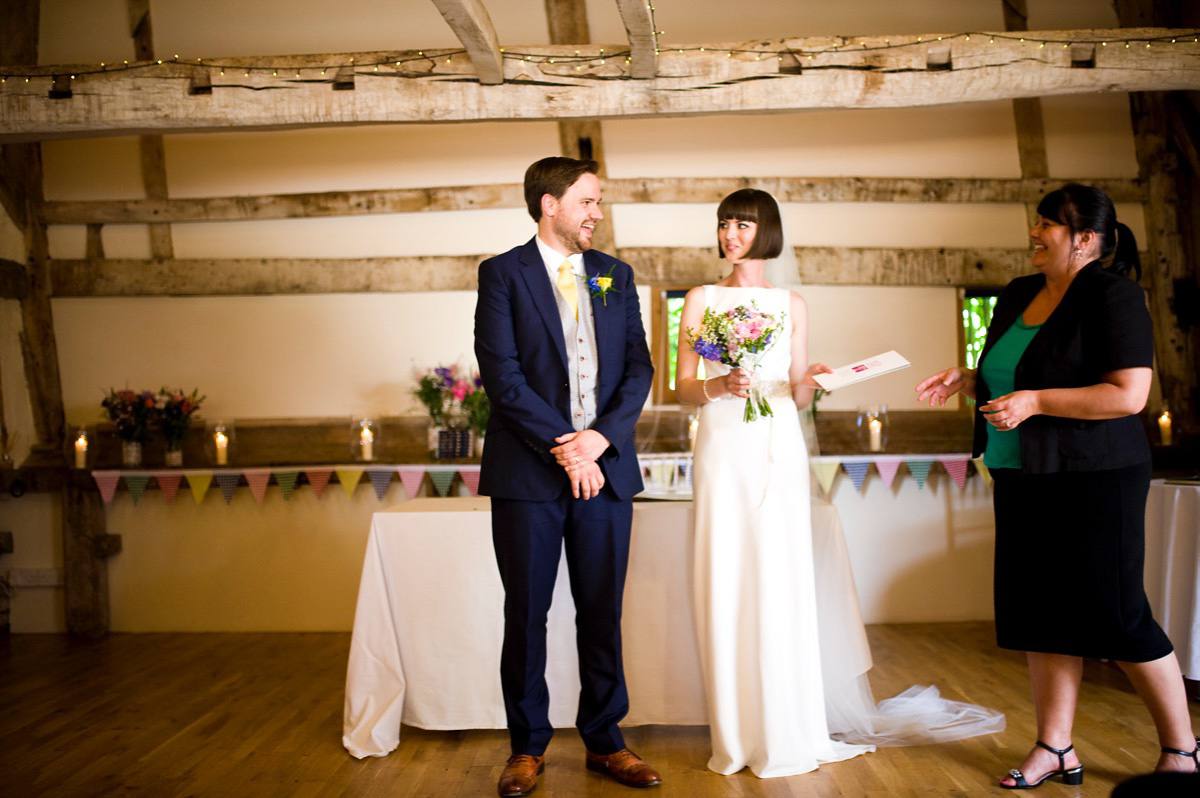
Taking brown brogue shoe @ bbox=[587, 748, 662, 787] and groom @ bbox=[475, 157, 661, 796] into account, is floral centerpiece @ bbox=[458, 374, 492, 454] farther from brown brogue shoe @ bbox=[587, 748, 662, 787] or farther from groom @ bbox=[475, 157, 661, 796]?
brown brogue shoe @ bbox=[587, 748, 662, 787]

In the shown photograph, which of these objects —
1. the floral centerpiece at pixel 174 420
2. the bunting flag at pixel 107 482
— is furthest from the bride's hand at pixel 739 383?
the bunting flag at pixel 107 482

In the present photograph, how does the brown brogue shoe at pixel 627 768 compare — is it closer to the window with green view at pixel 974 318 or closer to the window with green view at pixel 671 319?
the window with green view at pixel 671 319

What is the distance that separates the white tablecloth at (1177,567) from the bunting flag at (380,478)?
11.8 feet

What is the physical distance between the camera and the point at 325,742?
3.56m

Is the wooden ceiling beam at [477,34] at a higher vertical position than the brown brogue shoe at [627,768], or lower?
higher

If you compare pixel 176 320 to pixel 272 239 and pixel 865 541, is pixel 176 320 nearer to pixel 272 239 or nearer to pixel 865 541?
pixel 272 239

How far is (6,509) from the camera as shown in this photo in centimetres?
568

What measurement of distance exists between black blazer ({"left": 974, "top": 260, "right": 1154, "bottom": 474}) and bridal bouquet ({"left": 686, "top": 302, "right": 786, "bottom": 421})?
766mm

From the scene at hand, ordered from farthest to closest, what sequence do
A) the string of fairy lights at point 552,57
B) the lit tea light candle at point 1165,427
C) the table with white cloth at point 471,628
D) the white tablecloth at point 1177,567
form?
the lit tea light candle at point 1165,427
the string of fairy lights at point 552,57
the white tablecloth at point 1177,567
the table with white cloth at point 471,628

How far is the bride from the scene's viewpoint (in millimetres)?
3105

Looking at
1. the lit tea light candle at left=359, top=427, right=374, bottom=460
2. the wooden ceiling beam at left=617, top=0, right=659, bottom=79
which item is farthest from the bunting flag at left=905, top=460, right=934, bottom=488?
the lit tea light candle at left=359, top=427, right=374, bottom=460

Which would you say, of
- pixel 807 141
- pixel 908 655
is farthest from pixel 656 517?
pixel 807 141

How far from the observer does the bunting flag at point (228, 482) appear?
535 cm

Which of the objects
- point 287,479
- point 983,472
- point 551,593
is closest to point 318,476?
point 287,479
